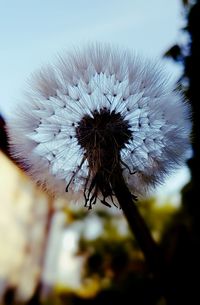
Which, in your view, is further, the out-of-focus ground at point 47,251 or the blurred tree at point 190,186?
the out-of-focus ground at point 47,251

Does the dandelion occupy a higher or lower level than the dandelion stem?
higher

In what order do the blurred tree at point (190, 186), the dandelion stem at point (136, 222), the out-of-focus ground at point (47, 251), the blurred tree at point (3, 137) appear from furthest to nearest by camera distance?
1. the out-of-focus ground at point (47, 251)
2. the blurred tree at point (190, 186)
3. the blurred tree at point (3, 137)
4. the dandelion stem at point (136, 222)

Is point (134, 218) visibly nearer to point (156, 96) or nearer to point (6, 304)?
point (156, 96)

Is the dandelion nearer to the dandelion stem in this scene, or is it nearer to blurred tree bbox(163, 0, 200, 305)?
the dandelion stem

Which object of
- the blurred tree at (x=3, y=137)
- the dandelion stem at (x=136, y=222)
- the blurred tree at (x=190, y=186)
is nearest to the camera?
the dandelion stem at (x=136, y=222)

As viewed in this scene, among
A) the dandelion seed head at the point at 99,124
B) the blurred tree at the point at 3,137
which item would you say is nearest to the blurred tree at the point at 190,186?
the dandelion seed head at the point at 99,124

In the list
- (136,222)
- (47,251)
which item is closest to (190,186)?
(136,222)

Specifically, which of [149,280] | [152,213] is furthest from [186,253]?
[152,213]

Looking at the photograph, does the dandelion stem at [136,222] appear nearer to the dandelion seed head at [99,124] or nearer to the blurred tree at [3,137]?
the dandelion seed head at [99,124]

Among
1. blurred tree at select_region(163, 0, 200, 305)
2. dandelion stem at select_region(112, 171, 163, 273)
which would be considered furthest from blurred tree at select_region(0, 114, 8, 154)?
blurred tree at select_region(163, 0, 200, 305)
